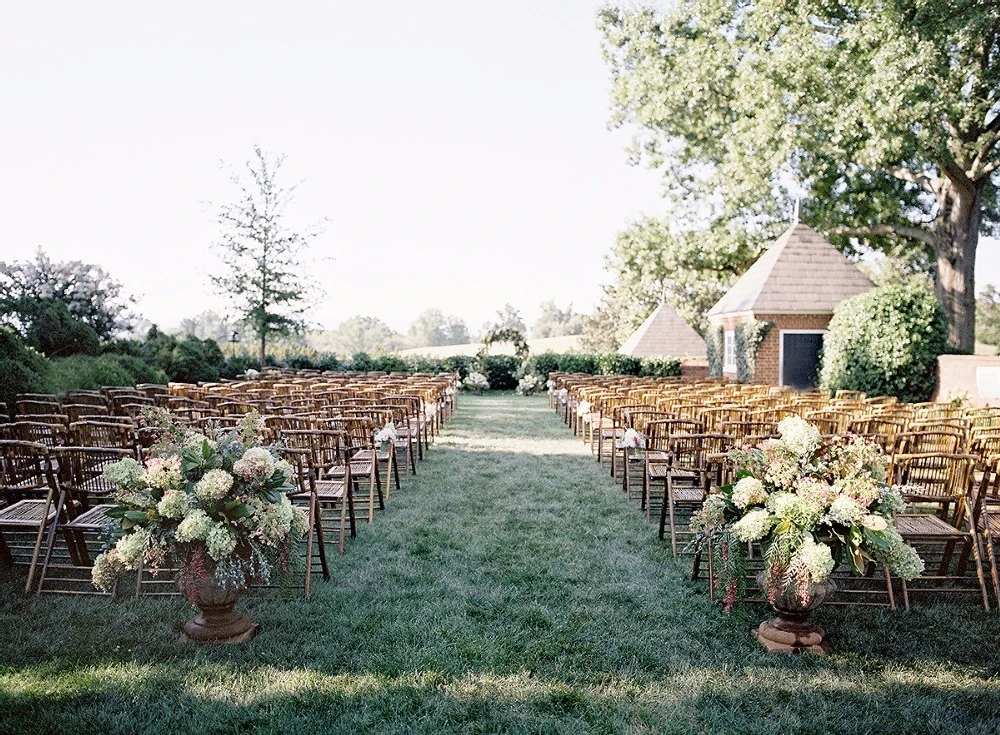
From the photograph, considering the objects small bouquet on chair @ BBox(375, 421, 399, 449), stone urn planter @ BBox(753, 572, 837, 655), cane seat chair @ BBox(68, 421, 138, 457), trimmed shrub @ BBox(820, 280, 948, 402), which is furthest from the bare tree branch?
cane seat chair @ BBox(68, 421, 138, 457)

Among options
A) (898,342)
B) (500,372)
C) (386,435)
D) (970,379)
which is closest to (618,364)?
(500,372)

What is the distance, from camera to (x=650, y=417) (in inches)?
384

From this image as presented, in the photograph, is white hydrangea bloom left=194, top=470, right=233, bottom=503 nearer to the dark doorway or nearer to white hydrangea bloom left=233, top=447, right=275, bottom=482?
white hydrangea bloom left=233, top=447, right=275, bottom=482

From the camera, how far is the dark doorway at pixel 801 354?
22.3 metres

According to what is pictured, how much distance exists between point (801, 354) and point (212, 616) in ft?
69.7

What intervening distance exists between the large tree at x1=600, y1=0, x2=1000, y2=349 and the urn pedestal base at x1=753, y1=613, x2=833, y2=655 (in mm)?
17705

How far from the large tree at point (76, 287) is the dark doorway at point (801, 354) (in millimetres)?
20813

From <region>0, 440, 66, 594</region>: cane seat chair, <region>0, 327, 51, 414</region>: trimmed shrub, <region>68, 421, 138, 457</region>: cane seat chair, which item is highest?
<region>0, 327, 51, 414</region>: trimmed shrub

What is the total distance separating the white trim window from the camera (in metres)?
24.6

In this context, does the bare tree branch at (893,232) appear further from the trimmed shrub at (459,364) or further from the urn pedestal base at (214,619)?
the urn pedestal base at (214,619)

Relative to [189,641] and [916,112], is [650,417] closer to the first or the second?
[189,641]

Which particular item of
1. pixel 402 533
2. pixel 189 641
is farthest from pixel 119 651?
pixel 402 533

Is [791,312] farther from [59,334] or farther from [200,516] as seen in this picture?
[200,516]

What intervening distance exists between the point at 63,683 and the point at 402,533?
340cm
